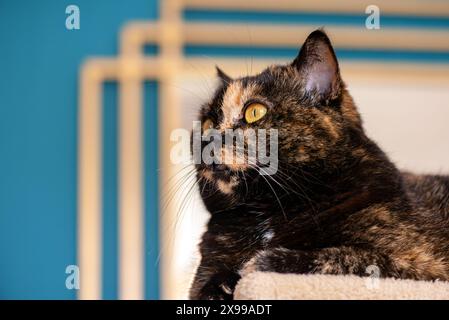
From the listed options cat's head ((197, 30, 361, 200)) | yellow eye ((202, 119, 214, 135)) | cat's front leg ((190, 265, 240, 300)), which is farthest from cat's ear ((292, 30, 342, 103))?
cat's front leg ((190, 265, 240, 300))

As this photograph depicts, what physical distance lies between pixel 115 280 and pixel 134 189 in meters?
0.28

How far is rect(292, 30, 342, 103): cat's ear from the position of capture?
92 centimetres

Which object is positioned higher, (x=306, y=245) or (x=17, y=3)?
(x=17, y=3)

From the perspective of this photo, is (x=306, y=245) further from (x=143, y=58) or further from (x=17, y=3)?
(x=17, y=3)

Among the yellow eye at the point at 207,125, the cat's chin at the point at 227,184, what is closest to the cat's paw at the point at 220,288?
the cat's chin at the point at 227,184

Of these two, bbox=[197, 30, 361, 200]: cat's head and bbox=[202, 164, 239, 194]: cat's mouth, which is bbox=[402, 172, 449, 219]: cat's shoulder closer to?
bbox=[197, 30, 361, 200]: cat's head

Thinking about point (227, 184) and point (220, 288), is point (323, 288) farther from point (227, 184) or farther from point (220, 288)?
point (227, 184)

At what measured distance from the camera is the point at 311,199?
91cm

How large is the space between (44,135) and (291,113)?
1.12m

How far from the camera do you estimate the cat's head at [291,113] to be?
0.89m
